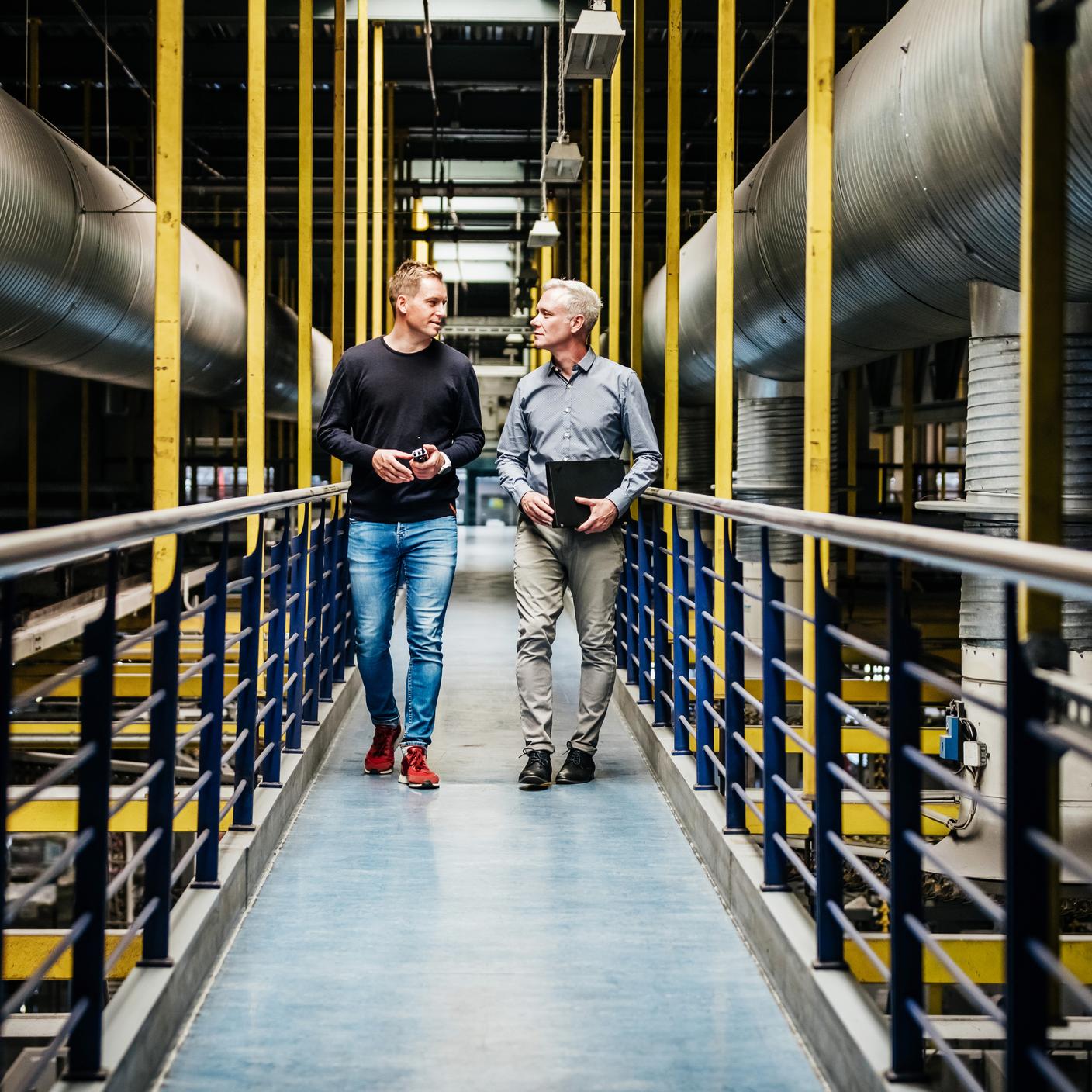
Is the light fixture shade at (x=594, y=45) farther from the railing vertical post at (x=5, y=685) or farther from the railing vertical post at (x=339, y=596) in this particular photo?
the railing vertical post at (x=5, y=685)

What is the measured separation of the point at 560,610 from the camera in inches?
167

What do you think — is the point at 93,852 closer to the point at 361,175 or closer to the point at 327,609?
the point at 327,609

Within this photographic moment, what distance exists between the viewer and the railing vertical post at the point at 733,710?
10.9 ft

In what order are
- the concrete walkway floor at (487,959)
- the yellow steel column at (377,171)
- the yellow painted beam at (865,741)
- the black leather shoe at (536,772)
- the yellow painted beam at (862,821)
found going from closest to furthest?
the concrete walkway floor at (487,959)
the black leather shoe at (536,772)
the yellow painted beam at (862,821)
the yellow painted beam at (865,741)
the yellow steel column at (377,171)

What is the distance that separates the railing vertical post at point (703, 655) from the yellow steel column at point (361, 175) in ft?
15.3

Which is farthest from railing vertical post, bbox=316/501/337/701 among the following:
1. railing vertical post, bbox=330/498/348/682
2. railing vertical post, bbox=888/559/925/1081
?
railing vertical post, bbox=888/559/925/1081

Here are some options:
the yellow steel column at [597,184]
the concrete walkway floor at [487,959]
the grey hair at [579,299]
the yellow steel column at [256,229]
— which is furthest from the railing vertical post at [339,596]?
the yellow steel column at [597,184]

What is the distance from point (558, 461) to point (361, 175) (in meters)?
4.51

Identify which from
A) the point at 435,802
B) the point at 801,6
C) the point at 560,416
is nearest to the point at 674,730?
the point at 435,802

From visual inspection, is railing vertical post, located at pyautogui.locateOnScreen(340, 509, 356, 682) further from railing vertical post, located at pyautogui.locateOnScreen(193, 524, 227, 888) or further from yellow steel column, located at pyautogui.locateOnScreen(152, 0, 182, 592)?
railing vertical post, located at pyautogui.locateOnScreen(193, 524, 227, 888)

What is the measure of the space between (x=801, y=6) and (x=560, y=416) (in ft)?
19.9

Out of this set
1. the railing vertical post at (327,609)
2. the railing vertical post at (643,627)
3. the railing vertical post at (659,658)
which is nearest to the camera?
the railing vertical post at (659,658)

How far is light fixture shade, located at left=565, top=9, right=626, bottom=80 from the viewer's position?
17.1 feet

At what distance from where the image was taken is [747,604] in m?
9.34
